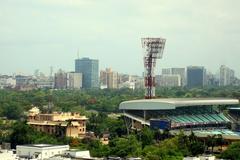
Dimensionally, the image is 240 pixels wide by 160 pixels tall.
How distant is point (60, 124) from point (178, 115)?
28.7ft

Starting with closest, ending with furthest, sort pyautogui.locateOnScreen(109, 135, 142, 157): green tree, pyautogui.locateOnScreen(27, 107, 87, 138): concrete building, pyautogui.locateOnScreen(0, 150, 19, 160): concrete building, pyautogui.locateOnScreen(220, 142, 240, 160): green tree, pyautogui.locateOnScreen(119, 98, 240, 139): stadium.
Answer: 1. pyautogui.locateOnScreen(0, 150, 19, 160): concrete building
2. pyautogui.locateOnScreen(220, 142, 240, 160): green tree
3. pyautogui.locateOnScreen(109, 135, 142, 157): green tree
4. pyautogui.locateOnScreen(27, 107, 87, 138): concrete building
5. pyautogui.locateOnScreen(119, 98, 240, 139): stadium

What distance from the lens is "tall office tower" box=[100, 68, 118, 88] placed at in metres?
118

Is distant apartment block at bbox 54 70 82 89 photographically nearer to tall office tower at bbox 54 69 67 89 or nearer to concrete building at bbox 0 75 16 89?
tall office tower at bbox 54 69 67 89

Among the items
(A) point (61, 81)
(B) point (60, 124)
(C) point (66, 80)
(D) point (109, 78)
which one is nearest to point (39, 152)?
(B) point (60, 124)

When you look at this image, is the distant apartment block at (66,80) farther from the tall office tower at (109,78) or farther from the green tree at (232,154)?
the green tree at (232,154)

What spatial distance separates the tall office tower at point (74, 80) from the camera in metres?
115

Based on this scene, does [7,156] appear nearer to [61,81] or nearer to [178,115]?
[178,115]

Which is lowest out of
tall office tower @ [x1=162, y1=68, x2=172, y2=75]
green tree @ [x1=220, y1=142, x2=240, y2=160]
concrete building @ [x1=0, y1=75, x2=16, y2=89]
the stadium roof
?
green tree @ [x1=220, y1=142, x2=240, y2=160]

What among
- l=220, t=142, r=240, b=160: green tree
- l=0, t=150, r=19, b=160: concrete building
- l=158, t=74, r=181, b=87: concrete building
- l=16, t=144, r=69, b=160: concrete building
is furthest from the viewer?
l=158, t=74, r=181, b=87: concrete building

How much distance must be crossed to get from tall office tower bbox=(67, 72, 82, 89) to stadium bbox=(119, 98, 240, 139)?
71.9 m

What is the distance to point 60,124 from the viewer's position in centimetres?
3797

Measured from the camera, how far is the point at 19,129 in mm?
32125

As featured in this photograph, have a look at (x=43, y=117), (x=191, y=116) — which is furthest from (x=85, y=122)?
(x=191, y=116)

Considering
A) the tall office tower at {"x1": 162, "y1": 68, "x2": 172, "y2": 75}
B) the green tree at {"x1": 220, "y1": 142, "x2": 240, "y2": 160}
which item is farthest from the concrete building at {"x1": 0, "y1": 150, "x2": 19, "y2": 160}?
the tall office tower at {"x1": 162, "y1": 68, "x2": 172, "y2": 75}
